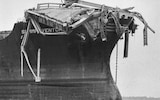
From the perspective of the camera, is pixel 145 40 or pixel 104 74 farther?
pixel 104 74

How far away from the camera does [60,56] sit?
64.1ft

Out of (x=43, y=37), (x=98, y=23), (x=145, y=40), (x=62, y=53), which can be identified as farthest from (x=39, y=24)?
(x=145, y=40)

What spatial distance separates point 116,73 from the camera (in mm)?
21031

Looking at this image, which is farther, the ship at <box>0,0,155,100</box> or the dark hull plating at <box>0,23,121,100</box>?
the dark hull plating at <box>0,23,121,100</box>

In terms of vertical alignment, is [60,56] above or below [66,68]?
above

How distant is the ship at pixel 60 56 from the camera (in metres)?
18.5

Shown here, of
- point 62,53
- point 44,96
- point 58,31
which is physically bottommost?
point 44,96

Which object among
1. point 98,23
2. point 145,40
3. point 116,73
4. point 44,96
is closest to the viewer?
point 98,23

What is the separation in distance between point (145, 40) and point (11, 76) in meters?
7.81

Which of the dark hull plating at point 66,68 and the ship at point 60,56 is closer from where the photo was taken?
the ship at point 60,56

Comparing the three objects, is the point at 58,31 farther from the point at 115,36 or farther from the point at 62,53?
the point at 115,36

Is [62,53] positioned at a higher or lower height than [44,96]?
higher

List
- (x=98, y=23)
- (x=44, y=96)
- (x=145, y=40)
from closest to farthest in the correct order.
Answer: (x=98, y=23), (x=145, y=40), (x=44, y=96)

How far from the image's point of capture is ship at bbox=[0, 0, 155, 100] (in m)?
18.5
